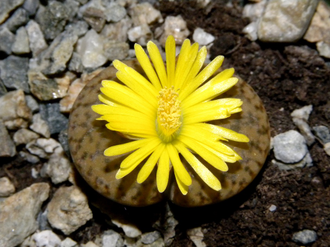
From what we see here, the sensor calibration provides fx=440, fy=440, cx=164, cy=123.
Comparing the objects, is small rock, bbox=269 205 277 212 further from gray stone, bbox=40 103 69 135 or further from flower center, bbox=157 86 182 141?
gray stone, bbox=40 103 69 135

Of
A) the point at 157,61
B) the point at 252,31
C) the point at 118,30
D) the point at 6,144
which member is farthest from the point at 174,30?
the point at 6,144

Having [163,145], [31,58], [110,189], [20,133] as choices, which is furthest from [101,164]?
[31,58]

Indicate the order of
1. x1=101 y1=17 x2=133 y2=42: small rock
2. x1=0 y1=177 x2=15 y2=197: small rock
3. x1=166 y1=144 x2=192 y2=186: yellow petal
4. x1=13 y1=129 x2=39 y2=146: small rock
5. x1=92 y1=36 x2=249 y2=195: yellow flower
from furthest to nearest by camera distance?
x1=101 y1=17 x2=133 y2=42: small rock → x1=13 y1=129 x2=39 y2=146: small rock → x1=0 y1=177 x2=15 y2=197: small rock → x1=92 y1=36 x2=249 y2=195: yellow flower → x1=166 y1=144 x2=192 y2=186: yellow petal

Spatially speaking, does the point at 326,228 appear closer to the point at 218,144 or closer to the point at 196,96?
the point at 218,144

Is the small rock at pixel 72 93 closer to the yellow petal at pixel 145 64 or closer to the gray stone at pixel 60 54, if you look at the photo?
the gray stone at pixel 60 54

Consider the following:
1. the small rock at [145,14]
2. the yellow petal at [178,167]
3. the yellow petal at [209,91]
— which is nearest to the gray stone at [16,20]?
the small rock at [145,14]

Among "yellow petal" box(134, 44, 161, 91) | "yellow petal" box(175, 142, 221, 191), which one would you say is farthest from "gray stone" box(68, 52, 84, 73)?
"yellow petal" box(175, 142, 221, 191)
